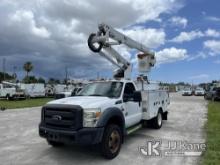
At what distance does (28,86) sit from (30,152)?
3103cm

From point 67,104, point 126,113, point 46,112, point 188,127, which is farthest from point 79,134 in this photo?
point 188,127

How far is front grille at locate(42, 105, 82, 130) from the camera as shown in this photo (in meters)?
5.50

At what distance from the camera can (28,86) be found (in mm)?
36000

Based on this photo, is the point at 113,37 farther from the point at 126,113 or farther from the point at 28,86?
the point at 28,86

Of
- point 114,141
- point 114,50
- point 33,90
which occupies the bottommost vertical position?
point 114,141

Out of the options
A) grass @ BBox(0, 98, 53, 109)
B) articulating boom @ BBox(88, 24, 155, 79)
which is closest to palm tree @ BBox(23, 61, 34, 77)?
grass @ BBox(0, 98, 53, 109)

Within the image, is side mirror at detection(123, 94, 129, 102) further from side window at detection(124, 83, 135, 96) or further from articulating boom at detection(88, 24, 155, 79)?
articulating boom at detection(88, 24, 155, 79)

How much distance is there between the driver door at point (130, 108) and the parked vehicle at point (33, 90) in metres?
29.8

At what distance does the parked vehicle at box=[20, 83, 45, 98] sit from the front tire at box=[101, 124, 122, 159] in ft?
102

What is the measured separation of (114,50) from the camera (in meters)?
9.78

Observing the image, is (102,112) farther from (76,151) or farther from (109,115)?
(76,151)

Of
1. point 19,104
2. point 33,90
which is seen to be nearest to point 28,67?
point 33,90

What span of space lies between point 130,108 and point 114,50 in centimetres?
322

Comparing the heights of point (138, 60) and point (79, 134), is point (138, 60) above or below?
above
